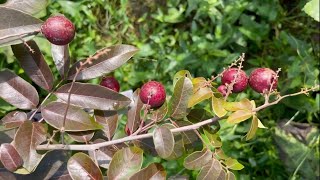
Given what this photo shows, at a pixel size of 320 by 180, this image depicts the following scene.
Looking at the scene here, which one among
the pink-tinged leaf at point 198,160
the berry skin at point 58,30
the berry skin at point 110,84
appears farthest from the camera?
the berry skin at point 110,84

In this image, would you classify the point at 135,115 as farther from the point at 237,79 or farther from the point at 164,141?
the point at 237,79

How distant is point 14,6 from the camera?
1.31 metres

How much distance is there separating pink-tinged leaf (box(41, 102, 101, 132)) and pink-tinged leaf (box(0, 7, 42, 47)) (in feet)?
0.59

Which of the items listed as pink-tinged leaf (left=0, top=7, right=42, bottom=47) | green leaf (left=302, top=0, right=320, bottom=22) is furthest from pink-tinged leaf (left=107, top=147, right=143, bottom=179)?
green leaf (left=302, top=0, right=320, bottom=22)

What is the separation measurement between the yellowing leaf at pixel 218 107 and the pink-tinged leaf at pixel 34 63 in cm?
42

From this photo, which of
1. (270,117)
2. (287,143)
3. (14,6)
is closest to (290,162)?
(287,143)

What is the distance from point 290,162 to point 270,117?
0.73 ft

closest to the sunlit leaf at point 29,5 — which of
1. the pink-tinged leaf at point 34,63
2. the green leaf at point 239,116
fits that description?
the pink-tinged leaf at point 34,63

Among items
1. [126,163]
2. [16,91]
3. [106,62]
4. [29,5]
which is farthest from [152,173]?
[29,5]

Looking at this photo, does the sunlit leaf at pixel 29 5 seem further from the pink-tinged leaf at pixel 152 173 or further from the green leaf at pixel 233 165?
the green leaf at pixel 233 165

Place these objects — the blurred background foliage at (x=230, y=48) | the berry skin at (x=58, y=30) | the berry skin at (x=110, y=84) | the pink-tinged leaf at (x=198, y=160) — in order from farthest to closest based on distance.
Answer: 1. the blurred background foliage at (x=230, y=48)
2. the berry skin at (x=110, y=84)
3. the pink-tinged leaf at (x=198, y=160)
4. the berry skin at (x=58, y=30)

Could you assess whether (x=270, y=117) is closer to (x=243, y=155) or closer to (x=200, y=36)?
(x=243, y=155)

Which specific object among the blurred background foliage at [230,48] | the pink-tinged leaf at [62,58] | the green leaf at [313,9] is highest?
the green leaf at [313,9]

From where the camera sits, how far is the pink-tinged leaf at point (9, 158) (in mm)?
1156
